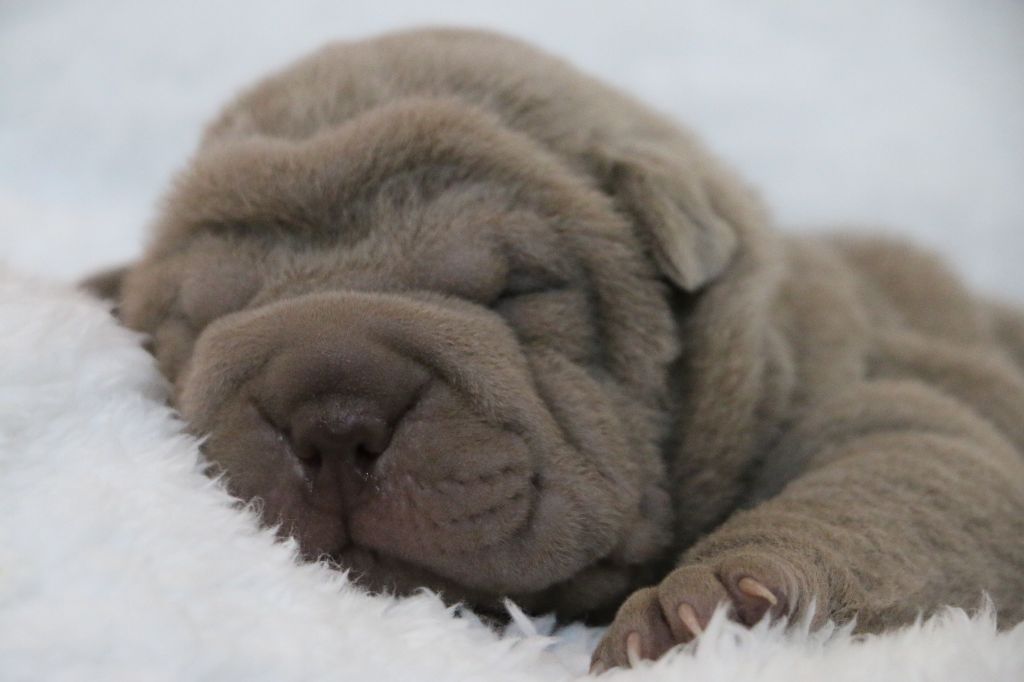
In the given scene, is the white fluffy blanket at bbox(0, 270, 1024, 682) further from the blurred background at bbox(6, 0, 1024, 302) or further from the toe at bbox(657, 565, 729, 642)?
the blurred background at bbox(6, 0, 1024, 302)

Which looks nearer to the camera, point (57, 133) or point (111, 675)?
point (111, 675)

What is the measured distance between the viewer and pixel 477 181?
2182mm

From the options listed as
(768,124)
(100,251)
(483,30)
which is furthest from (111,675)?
(768,124)

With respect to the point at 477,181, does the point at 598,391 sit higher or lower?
lower

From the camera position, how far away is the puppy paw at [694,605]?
5.16 feet

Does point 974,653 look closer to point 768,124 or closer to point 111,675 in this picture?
point 111,675

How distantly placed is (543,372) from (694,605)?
58cm

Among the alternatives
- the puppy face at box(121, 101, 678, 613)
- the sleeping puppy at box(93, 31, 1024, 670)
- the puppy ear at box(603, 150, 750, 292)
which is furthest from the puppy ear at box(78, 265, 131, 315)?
the puppy ear at box(603, 150, 750, 292)

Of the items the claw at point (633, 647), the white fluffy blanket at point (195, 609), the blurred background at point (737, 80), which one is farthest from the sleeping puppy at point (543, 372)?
the blurred background at point (737, 80)

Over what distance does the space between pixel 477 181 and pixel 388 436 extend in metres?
0.62

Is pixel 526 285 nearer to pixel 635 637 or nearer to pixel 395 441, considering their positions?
pixel 395 441

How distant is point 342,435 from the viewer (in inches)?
68.9

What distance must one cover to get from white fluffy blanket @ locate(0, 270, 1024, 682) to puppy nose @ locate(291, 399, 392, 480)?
5.9 inches

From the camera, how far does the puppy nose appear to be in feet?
5.74
